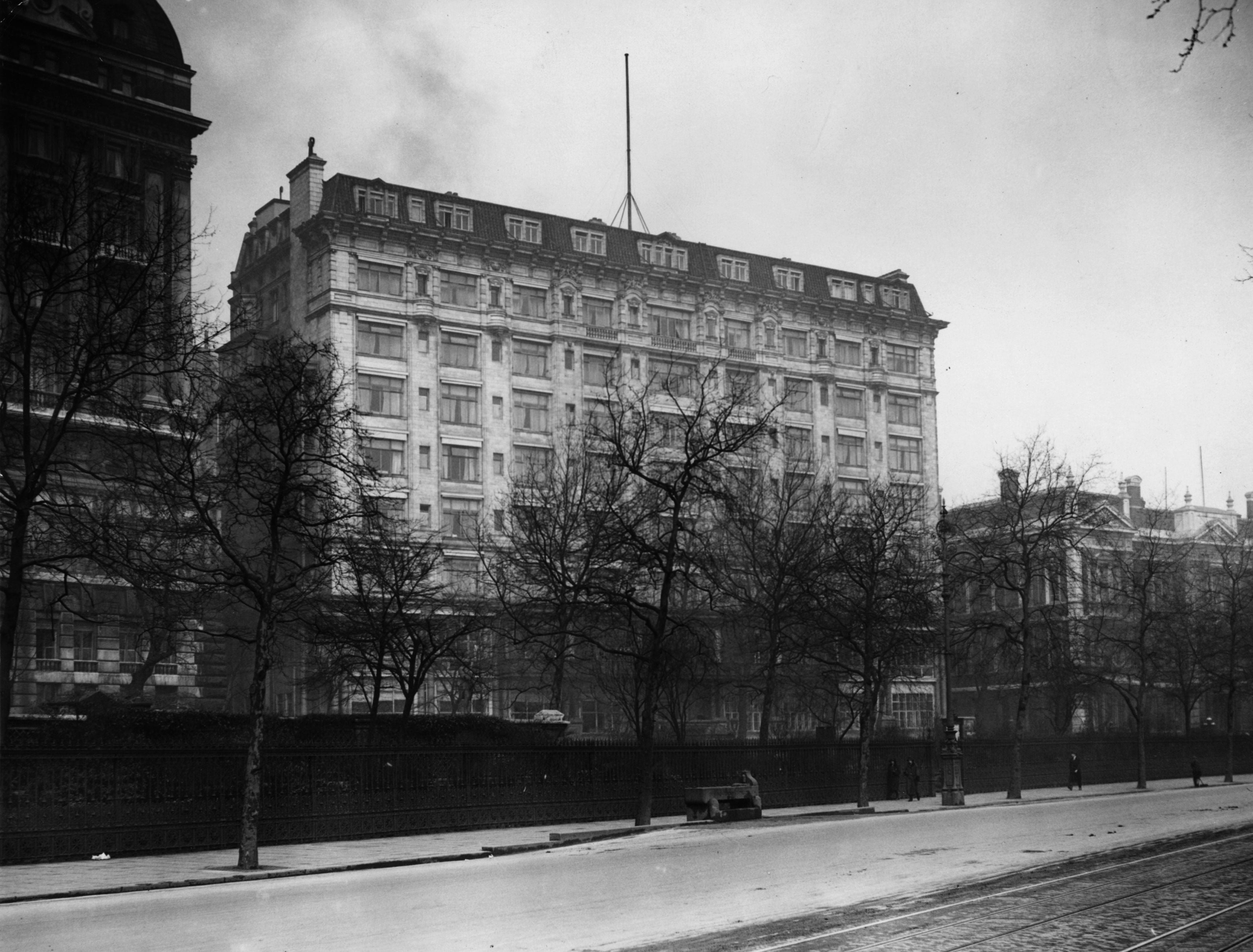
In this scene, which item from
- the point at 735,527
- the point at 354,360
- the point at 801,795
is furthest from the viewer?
the point at 354,360

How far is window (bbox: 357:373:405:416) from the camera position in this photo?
72.4 m

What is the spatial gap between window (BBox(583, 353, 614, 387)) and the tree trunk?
5616 centimetres

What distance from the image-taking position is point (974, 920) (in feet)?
51.8

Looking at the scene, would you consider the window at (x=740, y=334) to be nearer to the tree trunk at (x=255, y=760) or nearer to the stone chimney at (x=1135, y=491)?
the stone chimney at (x=1135, y=491)

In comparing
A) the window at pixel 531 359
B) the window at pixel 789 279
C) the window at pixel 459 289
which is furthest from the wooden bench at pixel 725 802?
the window at pixel 789 279

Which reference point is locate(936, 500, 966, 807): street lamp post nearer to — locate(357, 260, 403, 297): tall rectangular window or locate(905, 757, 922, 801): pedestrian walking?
locate(905, 757, 922, 801): pedestrian walking

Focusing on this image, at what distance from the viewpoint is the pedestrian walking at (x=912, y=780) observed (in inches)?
1842

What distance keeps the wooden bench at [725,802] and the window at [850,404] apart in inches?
2281

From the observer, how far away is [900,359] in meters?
95.5

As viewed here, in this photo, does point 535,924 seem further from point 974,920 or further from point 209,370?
point 209,370

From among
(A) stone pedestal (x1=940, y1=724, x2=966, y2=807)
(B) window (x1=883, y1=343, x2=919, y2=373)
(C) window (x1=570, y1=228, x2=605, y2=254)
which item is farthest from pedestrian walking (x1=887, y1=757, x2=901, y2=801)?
(B) window (x1=883, y1=343, x2=919, y2=373)

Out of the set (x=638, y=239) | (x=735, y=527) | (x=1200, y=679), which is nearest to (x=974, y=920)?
(x=735, y=527)

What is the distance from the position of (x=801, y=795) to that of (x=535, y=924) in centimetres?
2813

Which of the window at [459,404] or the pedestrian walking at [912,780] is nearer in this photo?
the pedestrian walking at [912,780]
